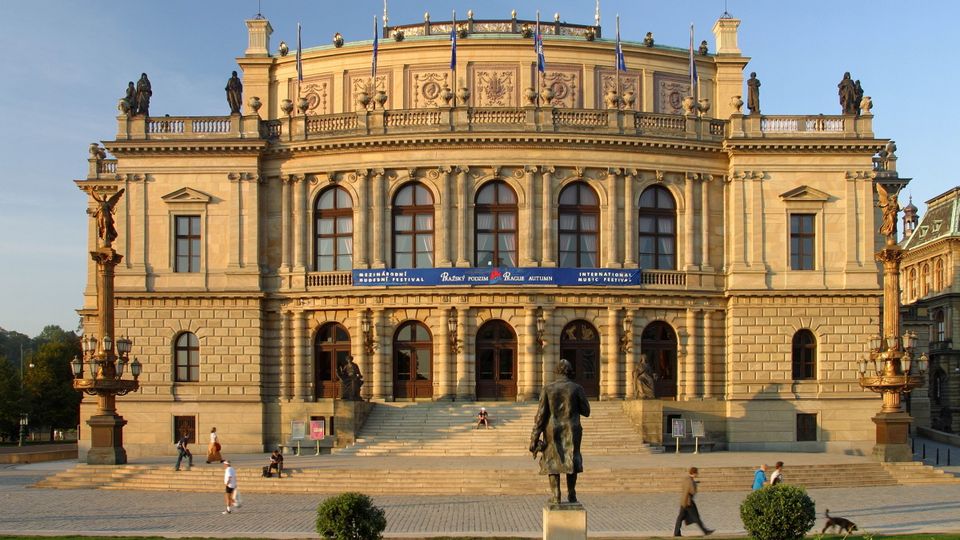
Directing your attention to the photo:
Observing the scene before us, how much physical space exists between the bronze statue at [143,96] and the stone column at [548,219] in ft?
67.6

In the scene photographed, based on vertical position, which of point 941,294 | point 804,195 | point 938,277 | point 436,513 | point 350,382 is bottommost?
point 436,513

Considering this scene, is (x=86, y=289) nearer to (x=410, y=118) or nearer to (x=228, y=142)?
(x=228, y=142)

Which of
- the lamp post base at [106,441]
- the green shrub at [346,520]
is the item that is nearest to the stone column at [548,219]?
the lamp post base at [106,441]

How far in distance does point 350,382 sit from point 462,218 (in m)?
10.0

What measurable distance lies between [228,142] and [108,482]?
20448mm

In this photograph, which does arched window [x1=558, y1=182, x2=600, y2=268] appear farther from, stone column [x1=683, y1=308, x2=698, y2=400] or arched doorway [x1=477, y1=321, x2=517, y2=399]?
stone column [x1=683, y1=308, x2=698, y2=400]

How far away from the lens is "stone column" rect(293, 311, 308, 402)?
2297 inches

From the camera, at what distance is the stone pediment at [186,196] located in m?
58.8

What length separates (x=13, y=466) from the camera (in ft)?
187

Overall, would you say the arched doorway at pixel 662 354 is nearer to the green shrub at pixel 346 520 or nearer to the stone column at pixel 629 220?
the stone column at pixel 629 220

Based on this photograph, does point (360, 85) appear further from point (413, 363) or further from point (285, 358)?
point (413, 363)

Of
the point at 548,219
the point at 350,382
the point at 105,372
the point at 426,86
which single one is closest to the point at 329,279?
the point at 350,382

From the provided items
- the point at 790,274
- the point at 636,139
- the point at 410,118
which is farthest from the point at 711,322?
the point at 410,118

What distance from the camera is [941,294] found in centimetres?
9581
